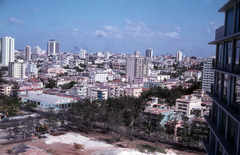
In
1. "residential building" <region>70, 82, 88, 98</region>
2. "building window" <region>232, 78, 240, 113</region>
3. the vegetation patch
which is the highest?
"building window" <region>232, 78, 240, 113</region>

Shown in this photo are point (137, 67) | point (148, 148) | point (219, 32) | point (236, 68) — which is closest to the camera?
point (236, 68)

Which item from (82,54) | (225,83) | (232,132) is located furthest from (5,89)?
(82,54)

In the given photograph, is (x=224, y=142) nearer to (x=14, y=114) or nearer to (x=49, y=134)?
(x=49, y=134)

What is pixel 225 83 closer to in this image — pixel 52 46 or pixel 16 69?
pixel 16 69

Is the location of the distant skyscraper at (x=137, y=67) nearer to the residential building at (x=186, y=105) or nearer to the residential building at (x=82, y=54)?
the residential building at (x=186, y=105)

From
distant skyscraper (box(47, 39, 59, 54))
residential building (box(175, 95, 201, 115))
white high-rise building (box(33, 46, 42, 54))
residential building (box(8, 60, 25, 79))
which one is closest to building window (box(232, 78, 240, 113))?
residential building (box(175, 95, 201, 115))

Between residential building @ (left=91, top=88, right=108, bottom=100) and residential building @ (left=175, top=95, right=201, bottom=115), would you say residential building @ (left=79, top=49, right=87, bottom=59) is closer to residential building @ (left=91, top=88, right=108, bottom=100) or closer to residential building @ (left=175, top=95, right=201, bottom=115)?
residential building @ (left=91, top=88, right=108, bottom=100)

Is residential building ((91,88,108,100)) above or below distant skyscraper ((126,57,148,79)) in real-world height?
below
